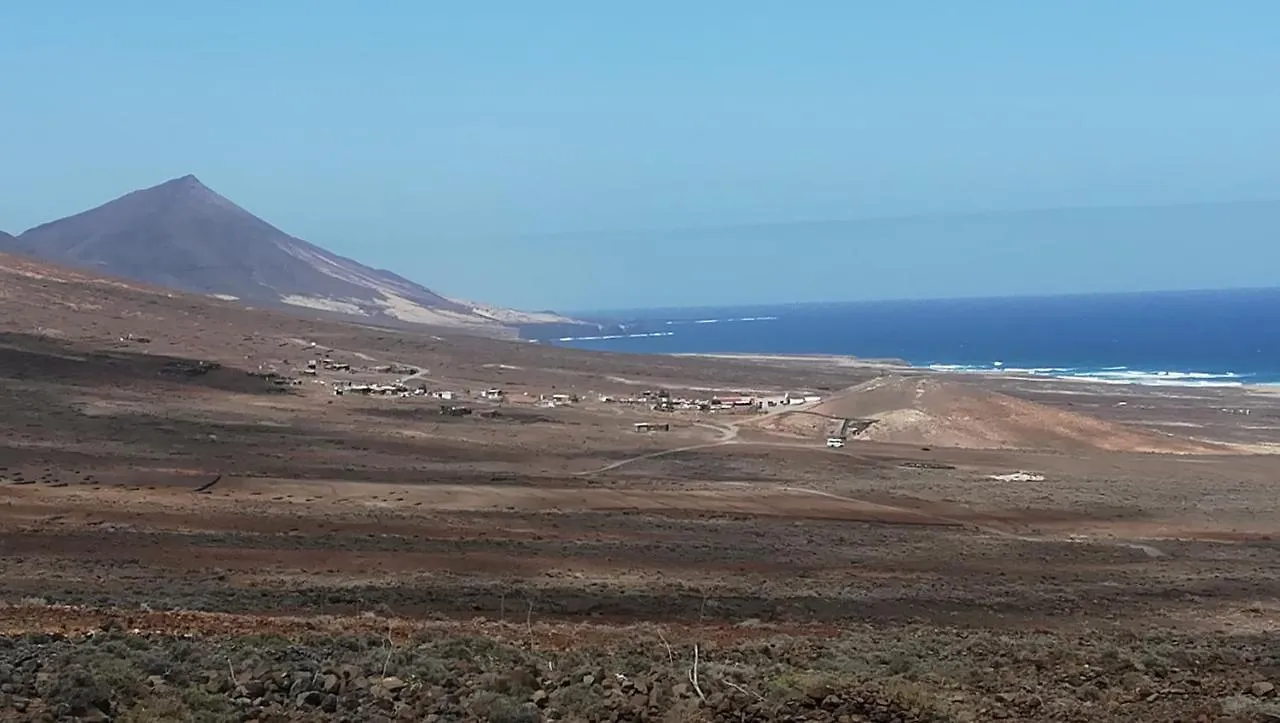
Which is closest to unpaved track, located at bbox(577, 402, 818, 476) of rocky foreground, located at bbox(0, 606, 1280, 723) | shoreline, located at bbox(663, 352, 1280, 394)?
rocky foreground, located at bbox(0, 606, 1280, 723)

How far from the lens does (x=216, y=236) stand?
195250mm

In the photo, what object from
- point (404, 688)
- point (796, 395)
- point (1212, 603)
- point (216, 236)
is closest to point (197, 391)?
point (796, 395)

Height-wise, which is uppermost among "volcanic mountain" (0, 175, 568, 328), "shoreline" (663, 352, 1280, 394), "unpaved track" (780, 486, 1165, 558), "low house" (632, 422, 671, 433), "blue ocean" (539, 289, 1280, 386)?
"volcanic mountain" (0, 175, 568, 328)

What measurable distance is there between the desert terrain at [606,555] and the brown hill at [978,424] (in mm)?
218

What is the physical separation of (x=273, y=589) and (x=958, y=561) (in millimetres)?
13140

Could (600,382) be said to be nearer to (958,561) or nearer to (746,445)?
(746,445)

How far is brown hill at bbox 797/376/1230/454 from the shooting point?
5138 cm

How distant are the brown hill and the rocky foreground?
4015 centimetres

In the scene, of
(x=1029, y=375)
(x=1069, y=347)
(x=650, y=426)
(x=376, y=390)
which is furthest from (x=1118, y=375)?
(x=376, y=390)

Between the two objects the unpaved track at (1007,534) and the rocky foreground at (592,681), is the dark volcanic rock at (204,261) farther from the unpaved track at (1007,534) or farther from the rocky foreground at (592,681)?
the rocky foreground at (592,681)

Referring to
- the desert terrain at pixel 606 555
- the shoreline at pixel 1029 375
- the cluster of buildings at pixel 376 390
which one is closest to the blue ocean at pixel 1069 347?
the shoreline at pixel 1029 375

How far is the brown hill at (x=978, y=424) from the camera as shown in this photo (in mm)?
51375

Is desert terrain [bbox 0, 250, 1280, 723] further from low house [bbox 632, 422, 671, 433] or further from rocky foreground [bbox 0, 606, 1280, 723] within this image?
low house [bbox 632, 422, 671, 433]

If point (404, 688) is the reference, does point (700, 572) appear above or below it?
below
